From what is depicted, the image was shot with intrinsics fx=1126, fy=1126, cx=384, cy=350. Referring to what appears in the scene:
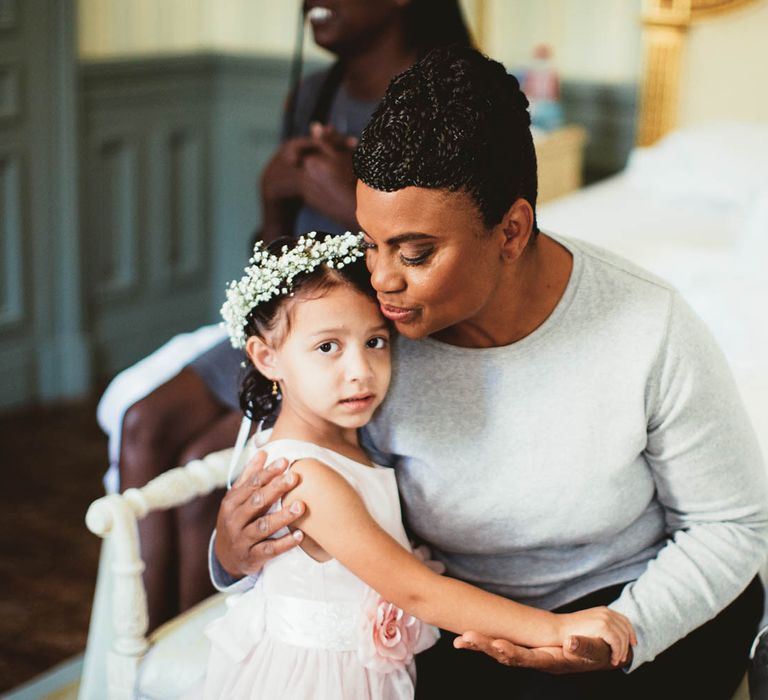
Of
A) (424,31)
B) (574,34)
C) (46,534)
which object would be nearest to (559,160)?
(574,34)

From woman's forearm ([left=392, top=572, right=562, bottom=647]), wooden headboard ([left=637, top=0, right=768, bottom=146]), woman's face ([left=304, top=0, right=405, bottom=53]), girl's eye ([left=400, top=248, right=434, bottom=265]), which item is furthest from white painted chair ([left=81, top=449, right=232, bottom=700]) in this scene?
wooden headboard ([left=637, top=0, right=768, bottom=146])

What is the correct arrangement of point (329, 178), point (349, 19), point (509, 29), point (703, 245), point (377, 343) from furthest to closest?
point (509, 29), point (703, 245), point (349, 19), point (329, 178), point (377, 343)

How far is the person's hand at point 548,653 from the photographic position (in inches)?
47.4

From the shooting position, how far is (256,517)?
1369mm

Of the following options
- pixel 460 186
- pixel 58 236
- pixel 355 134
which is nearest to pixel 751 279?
pixel 355 134

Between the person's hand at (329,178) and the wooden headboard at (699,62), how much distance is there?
6.40 ft

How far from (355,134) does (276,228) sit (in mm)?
278

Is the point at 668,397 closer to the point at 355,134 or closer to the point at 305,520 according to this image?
the point at 305,520

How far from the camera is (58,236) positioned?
12.2ft

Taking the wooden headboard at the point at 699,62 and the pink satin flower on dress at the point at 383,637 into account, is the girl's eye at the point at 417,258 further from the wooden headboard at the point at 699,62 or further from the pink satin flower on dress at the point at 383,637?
the wooden headboard at the point at 699,62

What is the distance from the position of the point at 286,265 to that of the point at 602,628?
561 mm

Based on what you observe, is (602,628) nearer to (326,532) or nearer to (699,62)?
(326,532)

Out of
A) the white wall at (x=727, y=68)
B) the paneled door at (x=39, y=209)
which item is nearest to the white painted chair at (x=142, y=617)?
the paneled door at (x=39, y=209)

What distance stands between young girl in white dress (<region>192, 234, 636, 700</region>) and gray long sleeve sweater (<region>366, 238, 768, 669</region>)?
0.18 ft
